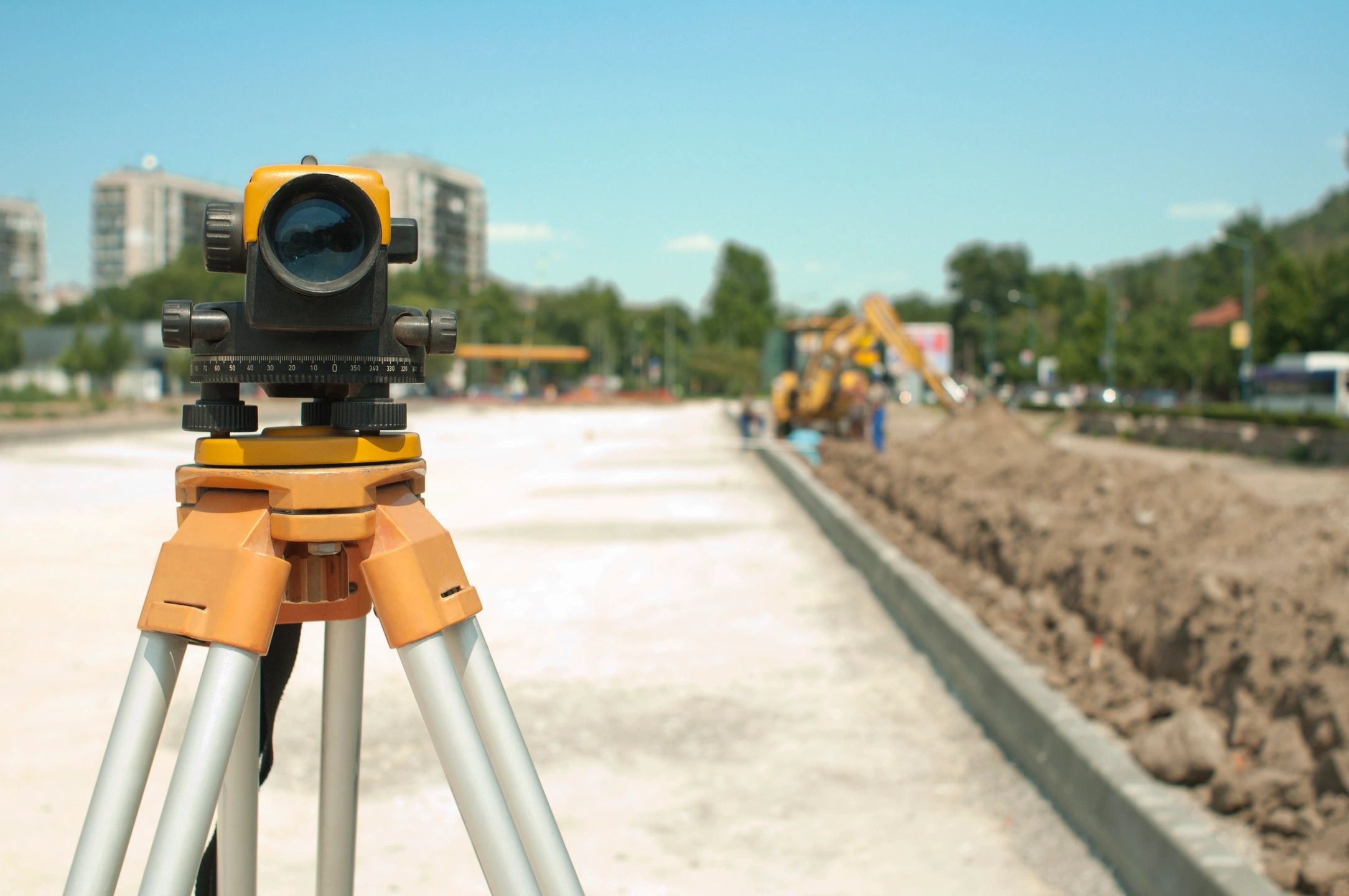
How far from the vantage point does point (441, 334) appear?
1615mm

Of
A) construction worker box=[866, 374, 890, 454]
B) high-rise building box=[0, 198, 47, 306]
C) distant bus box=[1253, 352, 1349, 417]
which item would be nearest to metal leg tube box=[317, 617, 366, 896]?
construction worker box=[866, 374, 890, 454]

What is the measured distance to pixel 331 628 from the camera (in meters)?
1.73

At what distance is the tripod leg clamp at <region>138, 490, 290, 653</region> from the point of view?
4.90 feet

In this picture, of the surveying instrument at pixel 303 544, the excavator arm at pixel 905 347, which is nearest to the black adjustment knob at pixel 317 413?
the surveying instrument at pixel 303 544

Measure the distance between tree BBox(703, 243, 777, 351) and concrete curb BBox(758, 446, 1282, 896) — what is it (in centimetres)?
9630

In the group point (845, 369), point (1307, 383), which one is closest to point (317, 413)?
point (845, 369)

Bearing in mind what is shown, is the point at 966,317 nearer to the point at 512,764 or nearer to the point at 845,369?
the point at 845,369

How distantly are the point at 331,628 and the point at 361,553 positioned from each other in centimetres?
17

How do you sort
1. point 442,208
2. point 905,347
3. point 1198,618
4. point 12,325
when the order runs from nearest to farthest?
1. point 1198,618
2. point 905,347
3. point 12,325
4. point 442,208

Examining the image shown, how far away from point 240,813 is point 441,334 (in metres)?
0.77

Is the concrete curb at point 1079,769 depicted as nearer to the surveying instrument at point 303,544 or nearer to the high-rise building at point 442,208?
the surveying instrument at point 303,544

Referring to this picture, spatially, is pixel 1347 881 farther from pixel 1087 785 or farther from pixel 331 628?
pixel 331 628

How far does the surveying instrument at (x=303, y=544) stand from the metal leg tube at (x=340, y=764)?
11 centimetres

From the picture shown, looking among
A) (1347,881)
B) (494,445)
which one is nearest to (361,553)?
(1347,881)
